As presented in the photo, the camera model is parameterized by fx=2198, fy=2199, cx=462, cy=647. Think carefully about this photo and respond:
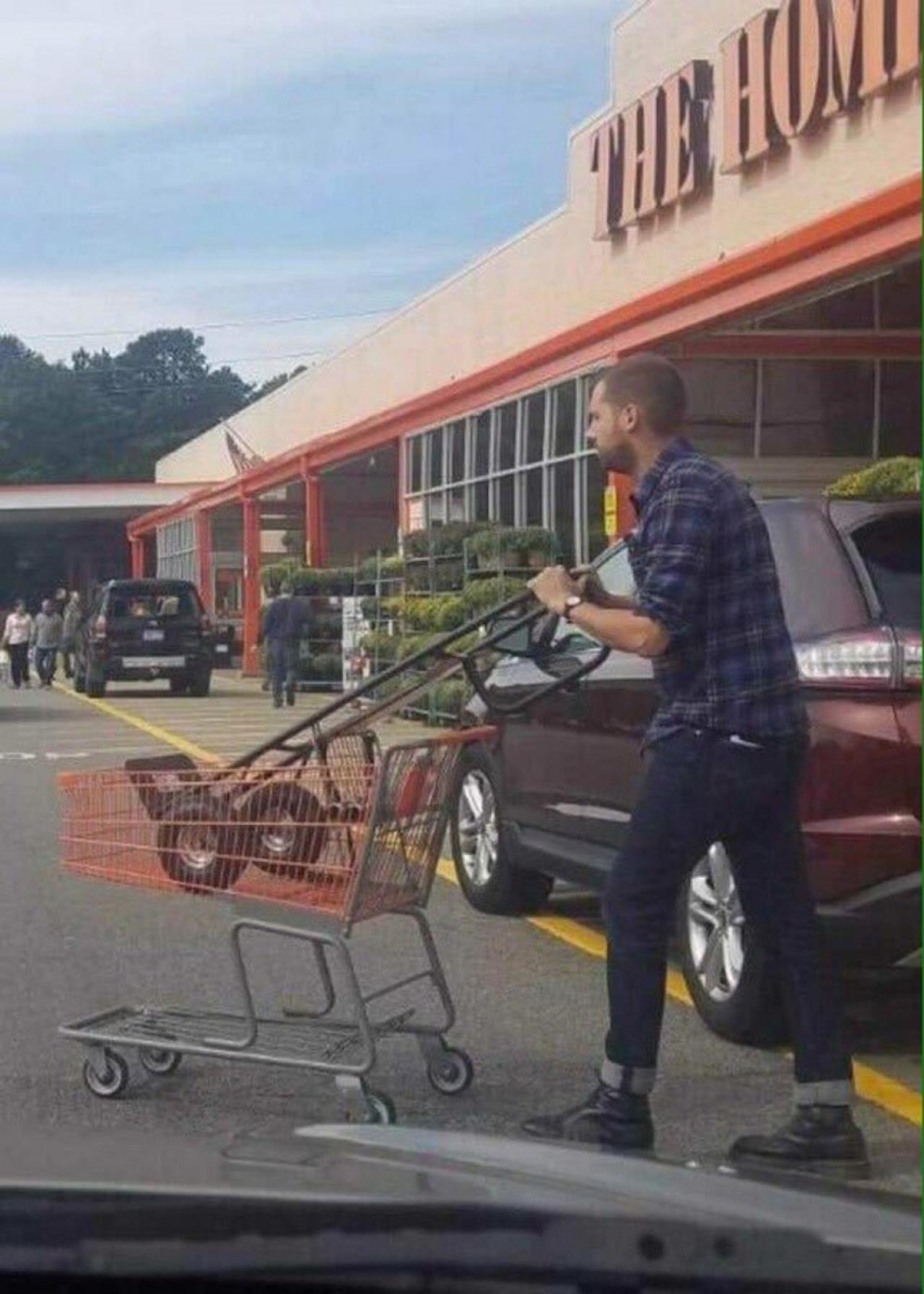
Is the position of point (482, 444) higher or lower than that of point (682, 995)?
higher

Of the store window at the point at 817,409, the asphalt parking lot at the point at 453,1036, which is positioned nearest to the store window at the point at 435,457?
the store window at the point at 817,409

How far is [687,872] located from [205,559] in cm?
4148

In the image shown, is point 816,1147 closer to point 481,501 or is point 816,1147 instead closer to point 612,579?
point 612,579

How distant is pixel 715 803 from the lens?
5.55 meters

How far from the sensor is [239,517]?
51.5 m

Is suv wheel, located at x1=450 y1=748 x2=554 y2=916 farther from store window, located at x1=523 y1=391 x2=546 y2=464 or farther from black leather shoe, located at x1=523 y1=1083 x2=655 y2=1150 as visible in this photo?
store window, located at x1=523 y1=391 x2=546 y2=464

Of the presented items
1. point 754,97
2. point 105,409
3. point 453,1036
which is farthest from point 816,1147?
point 105,409

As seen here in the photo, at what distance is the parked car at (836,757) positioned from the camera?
6648mm

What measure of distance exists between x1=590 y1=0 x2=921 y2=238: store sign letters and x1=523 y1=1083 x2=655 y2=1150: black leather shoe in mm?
10828

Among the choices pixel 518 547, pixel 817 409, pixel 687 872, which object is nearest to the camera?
pixel 687 872

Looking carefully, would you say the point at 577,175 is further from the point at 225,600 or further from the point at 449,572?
the point at 225,600

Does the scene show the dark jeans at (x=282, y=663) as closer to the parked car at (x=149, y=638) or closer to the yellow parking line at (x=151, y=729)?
the yellow parking line at (x=151, y=729)

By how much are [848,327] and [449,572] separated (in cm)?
531

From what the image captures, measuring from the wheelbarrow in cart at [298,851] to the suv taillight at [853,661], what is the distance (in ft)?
2.50
